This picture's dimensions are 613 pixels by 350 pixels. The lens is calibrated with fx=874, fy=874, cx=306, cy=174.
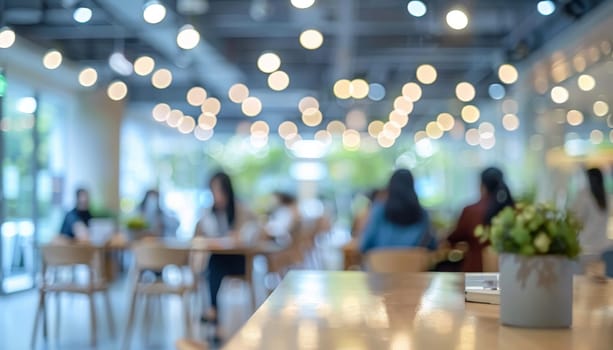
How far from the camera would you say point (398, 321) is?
256 centimetres

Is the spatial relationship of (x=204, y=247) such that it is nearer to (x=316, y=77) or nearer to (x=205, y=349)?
(x=205, y=349)

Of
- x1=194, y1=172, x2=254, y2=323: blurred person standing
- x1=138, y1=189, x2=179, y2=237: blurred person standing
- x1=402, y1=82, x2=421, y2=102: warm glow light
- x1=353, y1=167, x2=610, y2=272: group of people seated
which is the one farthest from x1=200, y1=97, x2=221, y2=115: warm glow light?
x1=353, y1=167, x2=610, y2=272: group of people seated

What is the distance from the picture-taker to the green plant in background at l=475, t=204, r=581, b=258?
2.55 meters

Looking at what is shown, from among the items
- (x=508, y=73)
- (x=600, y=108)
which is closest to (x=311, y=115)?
(x=508, y=73)

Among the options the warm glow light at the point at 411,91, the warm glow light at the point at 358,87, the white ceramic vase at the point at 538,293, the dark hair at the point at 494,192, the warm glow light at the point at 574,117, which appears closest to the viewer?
the white ceramic vase at the point at 538,293

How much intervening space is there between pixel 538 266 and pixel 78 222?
8477 millimetres

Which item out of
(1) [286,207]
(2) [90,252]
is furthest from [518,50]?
(2) [90,252]

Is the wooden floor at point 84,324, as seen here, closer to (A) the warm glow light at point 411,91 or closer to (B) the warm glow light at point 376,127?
(A) the warm glow light at point 411,91

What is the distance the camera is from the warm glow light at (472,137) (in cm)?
1879

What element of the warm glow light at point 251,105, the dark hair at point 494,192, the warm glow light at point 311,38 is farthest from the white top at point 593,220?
the warm glow light at point 251,105

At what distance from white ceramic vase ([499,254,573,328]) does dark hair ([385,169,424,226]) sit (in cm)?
388

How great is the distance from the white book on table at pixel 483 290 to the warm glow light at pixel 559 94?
780 cm

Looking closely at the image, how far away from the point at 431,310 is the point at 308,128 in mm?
21995

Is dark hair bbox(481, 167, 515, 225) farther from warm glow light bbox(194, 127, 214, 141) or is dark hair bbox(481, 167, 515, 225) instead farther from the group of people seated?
warm glow light bbox(194, 127, 214, 141)
